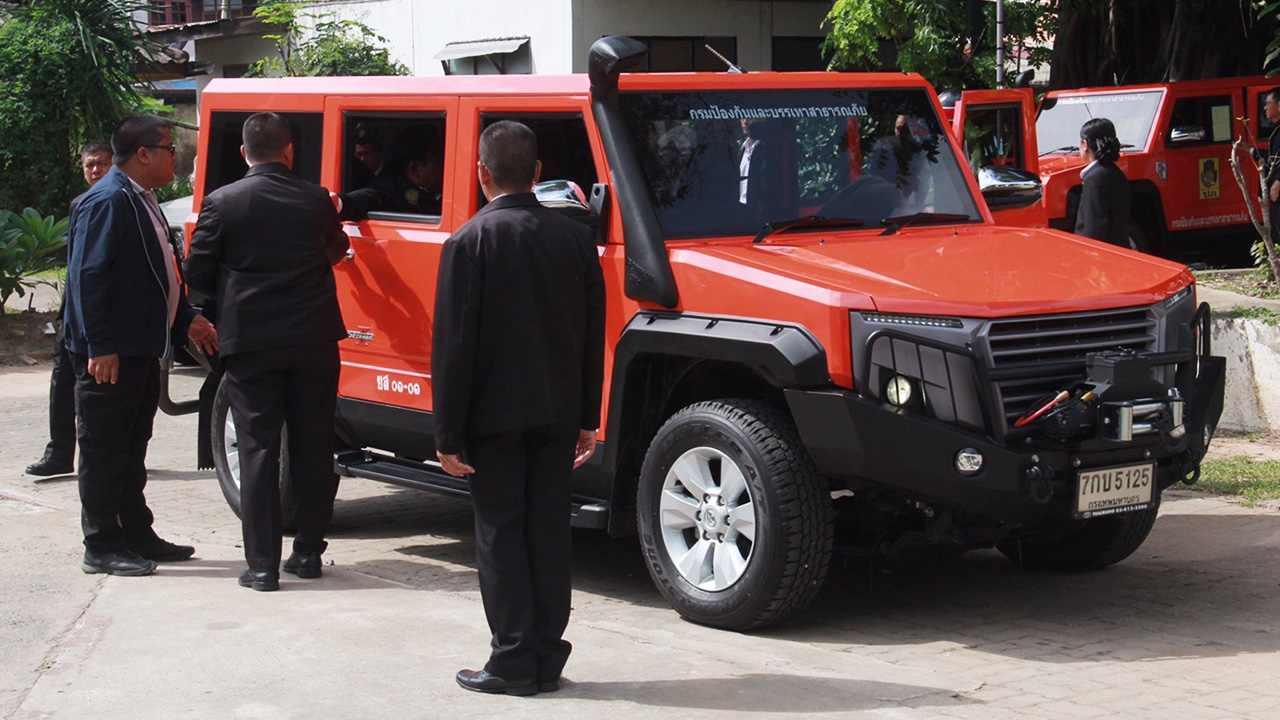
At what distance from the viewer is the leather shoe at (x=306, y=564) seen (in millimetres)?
6859

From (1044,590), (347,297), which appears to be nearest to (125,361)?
(347,297)

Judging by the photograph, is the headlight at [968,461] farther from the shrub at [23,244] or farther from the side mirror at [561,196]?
the shrub at [23,244]

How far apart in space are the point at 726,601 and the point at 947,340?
125cm

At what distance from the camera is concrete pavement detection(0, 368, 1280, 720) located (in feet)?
16.8

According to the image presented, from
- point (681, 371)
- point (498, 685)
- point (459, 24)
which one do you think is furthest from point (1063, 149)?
A: point (498, 685)

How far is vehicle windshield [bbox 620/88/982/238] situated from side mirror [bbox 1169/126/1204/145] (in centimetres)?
1001

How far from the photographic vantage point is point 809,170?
6.79 m

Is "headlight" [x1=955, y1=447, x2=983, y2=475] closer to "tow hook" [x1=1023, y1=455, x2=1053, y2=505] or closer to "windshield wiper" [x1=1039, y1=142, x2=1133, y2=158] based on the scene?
"tow hook" [x1=1023, y1=455, x2=1053, y2=505]

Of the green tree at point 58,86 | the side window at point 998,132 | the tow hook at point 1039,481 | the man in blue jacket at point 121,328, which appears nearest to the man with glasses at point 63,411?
the man in blue jacket at point 121,328

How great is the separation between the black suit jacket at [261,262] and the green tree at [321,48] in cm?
1489

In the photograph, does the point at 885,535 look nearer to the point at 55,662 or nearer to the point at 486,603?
the point at 486,603

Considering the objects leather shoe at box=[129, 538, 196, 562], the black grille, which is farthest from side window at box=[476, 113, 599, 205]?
leather shoe at box=[129, 538, 196, 562]

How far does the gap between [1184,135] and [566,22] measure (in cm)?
854

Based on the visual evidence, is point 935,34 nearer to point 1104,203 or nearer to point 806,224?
point 1104,203
